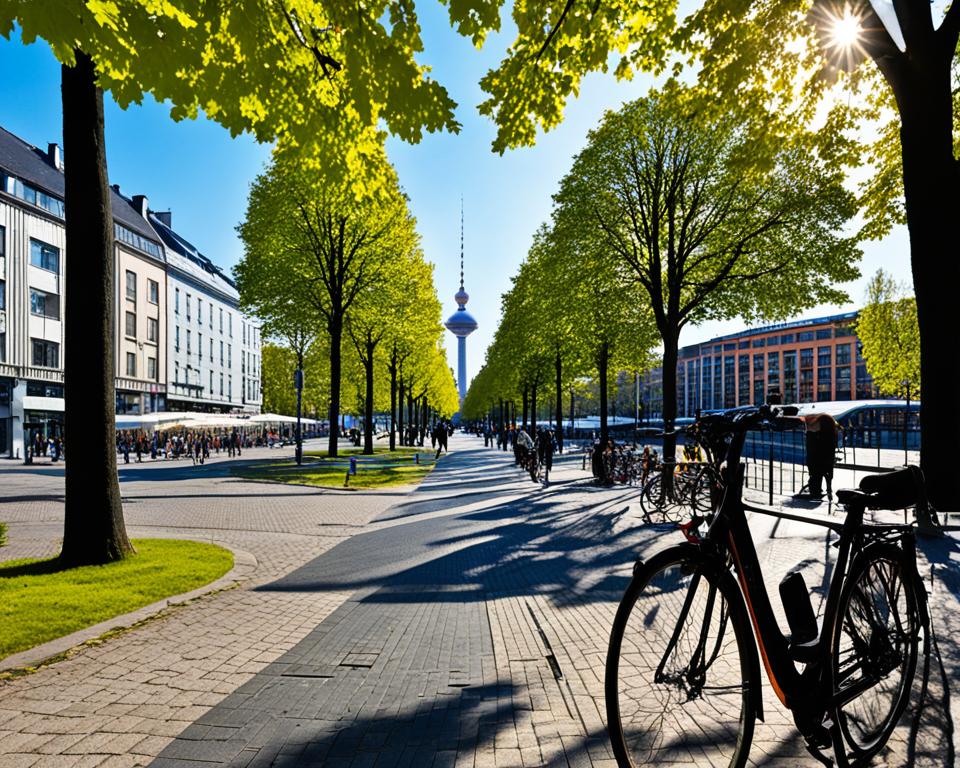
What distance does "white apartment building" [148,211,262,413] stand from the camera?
177ft

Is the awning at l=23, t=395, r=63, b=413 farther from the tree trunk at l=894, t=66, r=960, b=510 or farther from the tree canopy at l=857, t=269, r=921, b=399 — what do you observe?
the tree canopy at l=857, t=269, r=921, b=399

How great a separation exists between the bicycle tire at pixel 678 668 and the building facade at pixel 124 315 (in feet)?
90.2

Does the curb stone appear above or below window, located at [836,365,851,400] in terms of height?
below

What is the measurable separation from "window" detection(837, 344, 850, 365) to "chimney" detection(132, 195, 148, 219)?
111120 millimetres

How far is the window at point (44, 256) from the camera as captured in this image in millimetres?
36281

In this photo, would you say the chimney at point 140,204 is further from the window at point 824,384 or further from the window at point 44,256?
the window at point 824,384

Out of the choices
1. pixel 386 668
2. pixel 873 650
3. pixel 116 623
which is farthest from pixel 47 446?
pixel 873 650

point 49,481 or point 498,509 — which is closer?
point 498,509

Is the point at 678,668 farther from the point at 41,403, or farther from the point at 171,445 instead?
the point at 41,403

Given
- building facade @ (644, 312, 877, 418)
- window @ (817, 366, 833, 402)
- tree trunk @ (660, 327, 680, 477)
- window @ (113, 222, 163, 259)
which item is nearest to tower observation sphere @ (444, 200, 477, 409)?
building facade @ (644, 312, 877, 418)

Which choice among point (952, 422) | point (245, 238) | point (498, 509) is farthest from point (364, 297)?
point (952, 422)

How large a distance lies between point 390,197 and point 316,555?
502 centimetres

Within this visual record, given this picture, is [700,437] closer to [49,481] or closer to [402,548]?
[402,548]

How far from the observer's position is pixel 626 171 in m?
16.2
